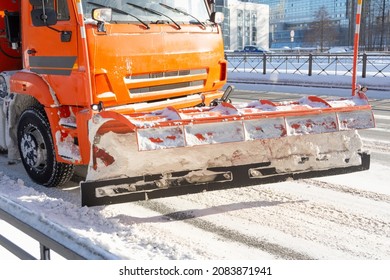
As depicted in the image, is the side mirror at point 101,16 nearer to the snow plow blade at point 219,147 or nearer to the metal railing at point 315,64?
the snow plow blade at point 219,147

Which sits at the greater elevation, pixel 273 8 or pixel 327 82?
pixel 273 8

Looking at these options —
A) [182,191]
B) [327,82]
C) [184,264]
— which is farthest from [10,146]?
[327,82]

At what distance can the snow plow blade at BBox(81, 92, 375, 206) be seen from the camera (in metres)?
4.23

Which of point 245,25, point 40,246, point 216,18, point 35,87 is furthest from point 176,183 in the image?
point 245,25

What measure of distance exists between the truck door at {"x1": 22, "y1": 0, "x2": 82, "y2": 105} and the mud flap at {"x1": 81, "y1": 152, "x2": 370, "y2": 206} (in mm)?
1102

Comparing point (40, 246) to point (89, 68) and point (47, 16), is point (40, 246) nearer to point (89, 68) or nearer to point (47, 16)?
point (89, 68)

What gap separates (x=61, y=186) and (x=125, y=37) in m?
1.87

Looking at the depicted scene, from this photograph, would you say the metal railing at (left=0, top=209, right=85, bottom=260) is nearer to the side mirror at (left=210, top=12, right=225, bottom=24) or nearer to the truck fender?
the truck fender

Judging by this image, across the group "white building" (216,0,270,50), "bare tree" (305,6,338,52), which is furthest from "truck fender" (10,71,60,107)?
"white building" (216,0,270,50)

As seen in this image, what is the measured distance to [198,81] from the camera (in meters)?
5.84

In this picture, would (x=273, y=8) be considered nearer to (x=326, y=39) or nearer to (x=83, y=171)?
(x=326, y=39)

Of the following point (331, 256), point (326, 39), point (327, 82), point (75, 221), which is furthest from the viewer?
point (326, 39)

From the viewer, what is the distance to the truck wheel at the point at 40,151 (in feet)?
17.5

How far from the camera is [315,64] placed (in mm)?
27391
